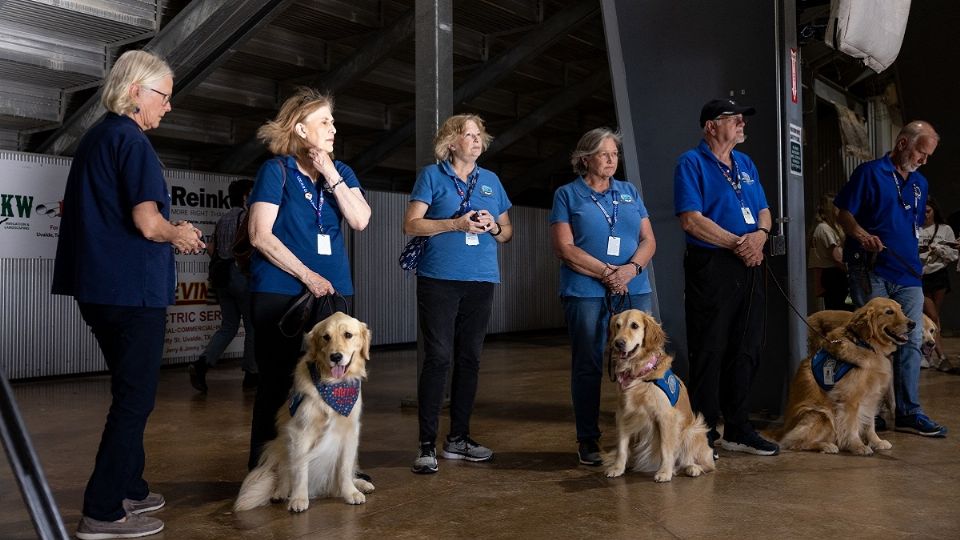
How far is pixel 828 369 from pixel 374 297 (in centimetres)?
625

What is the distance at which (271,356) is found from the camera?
3.13 m

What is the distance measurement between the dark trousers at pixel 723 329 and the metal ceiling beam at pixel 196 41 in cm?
366

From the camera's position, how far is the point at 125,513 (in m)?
2.80

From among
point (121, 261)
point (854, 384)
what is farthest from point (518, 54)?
point (121, 261)

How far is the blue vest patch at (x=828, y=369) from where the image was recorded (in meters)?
4.04

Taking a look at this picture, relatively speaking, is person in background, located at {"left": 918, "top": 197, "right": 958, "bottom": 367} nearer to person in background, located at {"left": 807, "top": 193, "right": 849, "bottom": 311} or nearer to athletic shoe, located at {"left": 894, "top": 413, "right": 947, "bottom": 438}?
person in background, located at {"left": 807, "top": 193, "right": 849, "bottom": 311}

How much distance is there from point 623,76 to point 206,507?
3.47m

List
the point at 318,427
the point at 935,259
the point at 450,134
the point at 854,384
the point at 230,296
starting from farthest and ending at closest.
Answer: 1. the point at 935,259
2. the point at 230,296
3. the point at 854,384
4. the point at 450,134
5. the point at 318,427

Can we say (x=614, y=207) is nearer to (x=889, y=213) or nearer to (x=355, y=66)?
(x=889, y=213)

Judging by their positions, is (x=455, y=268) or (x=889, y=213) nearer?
(x=455, y=268)

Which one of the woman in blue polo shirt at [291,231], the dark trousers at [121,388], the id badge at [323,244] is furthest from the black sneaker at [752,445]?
the dark trousers at [121,388]

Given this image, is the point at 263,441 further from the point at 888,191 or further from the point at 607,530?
the point at 888,191

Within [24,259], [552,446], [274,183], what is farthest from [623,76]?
[24,259]

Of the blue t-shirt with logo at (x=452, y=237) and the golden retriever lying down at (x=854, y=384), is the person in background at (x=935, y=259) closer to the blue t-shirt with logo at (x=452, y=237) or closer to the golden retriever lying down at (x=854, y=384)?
the golden retriever lying down at (x=854, y=384)
